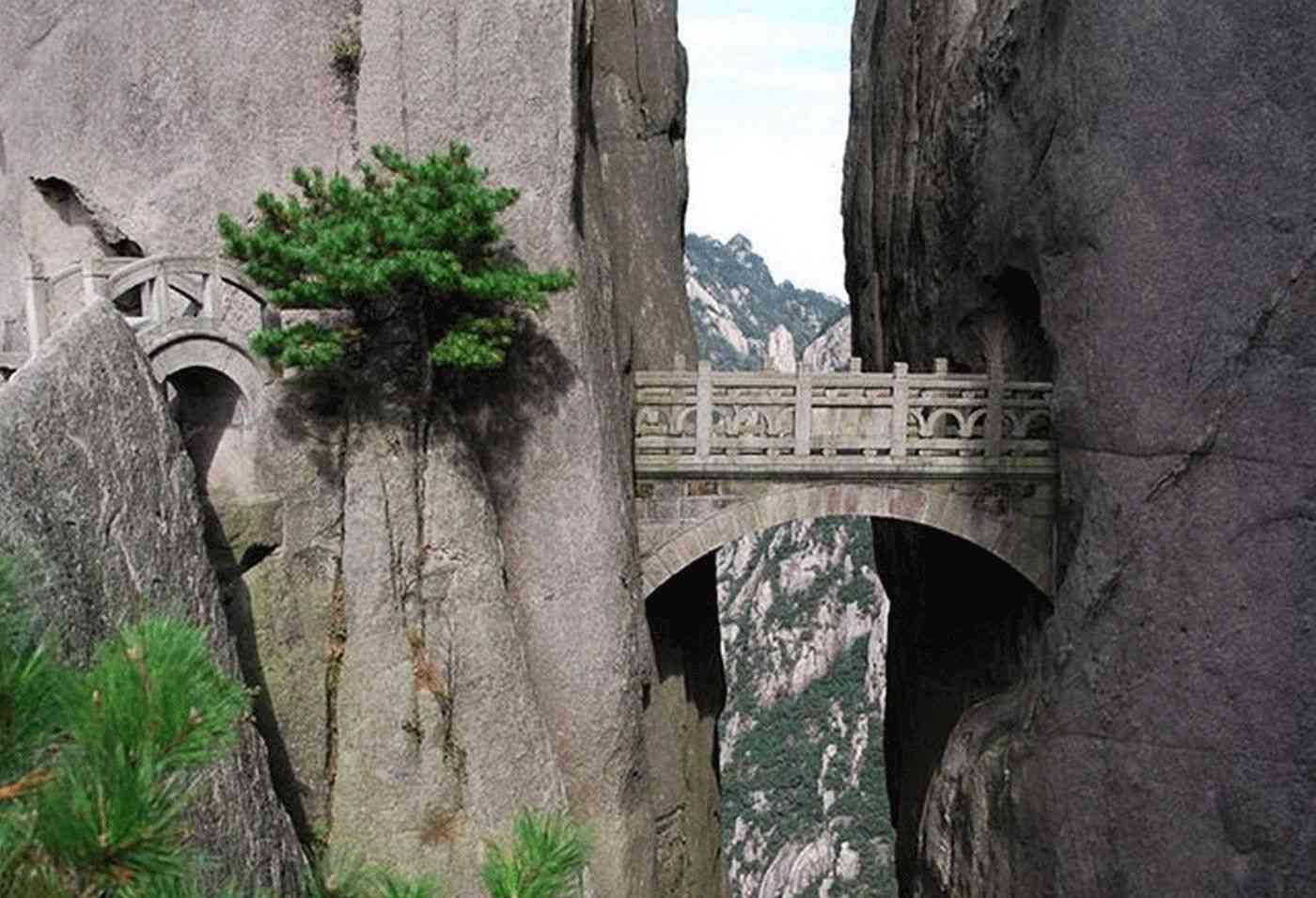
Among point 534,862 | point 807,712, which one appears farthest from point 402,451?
point 807,712

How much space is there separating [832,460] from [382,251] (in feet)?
16.4

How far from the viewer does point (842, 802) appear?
178 ft

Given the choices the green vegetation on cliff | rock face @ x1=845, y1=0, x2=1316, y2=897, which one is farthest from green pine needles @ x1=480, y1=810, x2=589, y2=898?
rock face @ x1=845, y1=0, x2=1316, y2=897

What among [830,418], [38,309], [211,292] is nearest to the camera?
[38,309]

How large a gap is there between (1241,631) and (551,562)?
6095 millimetres

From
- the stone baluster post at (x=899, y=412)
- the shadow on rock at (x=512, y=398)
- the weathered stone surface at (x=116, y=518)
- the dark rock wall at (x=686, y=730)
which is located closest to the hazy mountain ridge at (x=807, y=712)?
the dark rock wall at (x=686, y=730)

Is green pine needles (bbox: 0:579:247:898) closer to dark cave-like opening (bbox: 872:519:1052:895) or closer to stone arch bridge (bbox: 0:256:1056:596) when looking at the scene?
stone arch bridge (bbox: 0:256:1056:596)

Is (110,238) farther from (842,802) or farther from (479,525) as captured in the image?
(842,802)

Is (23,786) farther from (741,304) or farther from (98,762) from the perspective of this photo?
(741,304)

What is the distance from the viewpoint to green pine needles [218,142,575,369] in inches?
334

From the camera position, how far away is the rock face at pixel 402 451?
9.17 m

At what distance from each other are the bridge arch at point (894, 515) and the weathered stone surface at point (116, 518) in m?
4.76

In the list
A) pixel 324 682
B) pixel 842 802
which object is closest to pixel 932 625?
pixel 324 682

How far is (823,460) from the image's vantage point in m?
11.2
